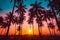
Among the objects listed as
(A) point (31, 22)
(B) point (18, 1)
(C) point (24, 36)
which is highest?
(B) point (18, 1)

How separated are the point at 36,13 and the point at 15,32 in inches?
987

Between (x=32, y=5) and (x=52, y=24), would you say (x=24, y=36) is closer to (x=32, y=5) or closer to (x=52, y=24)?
(x=52, y=24)

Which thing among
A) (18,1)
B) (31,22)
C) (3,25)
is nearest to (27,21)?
(31,22)

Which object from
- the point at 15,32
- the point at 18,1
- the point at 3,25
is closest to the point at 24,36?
the point at 15,32

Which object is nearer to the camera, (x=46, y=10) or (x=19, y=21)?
(x=46, y=10)

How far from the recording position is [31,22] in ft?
192

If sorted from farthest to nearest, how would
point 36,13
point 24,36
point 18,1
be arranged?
point 24,36, point 36,13, point 18,1

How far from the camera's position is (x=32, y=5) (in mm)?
46969

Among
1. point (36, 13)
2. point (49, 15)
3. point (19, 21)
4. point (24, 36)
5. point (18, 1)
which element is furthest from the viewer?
point (24, 36)

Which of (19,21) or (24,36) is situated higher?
(19,21)

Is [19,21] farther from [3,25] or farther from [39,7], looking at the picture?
[39,7]

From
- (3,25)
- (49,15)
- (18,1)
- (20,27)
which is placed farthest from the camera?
(20,27)

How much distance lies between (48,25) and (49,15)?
485 inches

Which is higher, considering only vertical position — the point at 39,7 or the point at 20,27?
the point at 39,7
